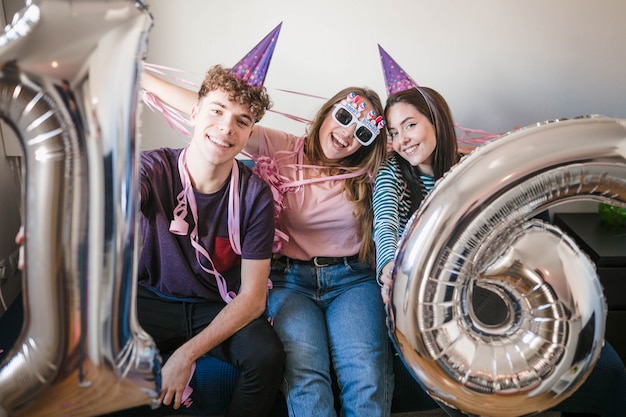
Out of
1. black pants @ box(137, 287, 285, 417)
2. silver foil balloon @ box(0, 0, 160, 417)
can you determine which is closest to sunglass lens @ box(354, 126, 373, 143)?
black pants @ box(137, 287, 285, 417)

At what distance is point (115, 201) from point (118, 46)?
0.16 metres

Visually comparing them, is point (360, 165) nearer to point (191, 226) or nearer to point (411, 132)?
point (411, 132)

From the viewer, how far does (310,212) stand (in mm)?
1445

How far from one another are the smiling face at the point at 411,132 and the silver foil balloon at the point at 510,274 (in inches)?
26.4

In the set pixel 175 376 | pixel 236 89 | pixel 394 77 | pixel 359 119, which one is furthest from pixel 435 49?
pixel 175 376

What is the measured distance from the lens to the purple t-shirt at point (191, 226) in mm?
1271

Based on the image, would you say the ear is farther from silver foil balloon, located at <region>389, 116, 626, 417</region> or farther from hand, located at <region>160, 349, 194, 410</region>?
silver foil balloon, located at <region>389, 116, 626, 417</region>

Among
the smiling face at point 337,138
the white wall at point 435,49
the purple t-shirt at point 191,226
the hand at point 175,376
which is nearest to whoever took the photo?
the hand at point 175,376

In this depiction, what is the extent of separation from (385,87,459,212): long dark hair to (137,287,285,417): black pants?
0.52 meters

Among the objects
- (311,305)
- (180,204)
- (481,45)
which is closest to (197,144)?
(180,204)

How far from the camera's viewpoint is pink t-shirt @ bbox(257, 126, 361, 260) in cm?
145

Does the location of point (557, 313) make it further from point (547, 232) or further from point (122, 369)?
point (122, 369)

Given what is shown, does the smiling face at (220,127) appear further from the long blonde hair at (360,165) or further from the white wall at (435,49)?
the white wall at (435,49)

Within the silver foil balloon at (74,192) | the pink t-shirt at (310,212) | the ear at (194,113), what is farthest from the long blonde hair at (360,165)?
the silver foil balloon at (74,192)
